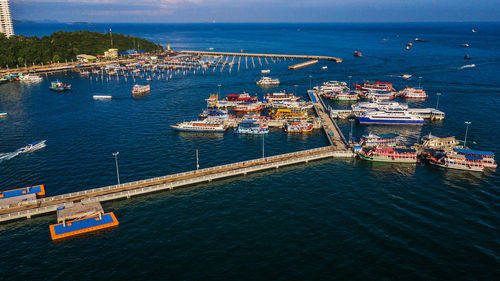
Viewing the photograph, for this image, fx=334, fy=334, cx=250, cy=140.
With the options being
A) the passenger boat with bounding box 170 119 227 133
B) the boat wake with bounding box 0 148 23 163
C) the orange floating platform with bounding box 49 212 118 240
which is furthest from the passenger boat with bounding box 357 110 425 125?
the boat wake with bounding box 0 148 23 163

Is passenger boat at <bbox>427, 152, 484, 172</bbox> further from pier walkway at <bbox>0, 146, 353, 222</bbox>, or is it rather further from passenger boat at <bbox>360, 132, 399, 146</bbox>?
pier walkway at <bbox>0, 146, 353, 222</bbox>

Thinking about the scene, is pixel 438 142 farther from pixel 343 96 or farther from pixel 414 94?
pixel 414 94

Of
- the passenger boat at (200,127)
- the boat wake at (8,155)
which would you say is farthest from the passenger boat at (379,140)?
the boat wake at (8,155)

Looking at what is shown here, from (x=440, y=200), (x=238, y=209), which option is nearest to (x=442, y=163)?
(x=440, y=200)

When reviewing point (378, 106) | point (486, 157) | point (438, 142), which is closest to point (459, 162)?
point (486, 157)

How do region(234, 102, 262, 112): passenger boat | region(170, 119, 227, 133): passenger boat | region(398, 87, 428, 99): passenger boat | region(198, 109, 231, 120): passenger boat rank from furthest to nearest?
region(398, 87, 428, 99): passenger boat → region(234, 102, 262, 112): passenger boat → region(198, 109, 231, 120): passenger boat → region(170, 119, 227, 133): passenger boat

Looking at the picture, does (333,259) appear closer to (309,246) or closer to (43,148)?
(309,246)
